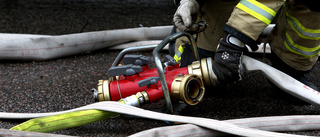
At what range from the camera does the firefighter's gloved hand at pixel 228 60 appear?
162 centimetres

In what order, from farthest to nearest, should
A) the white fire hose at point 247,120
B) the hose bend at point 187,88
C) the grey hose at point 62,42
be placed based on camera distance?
1. the grey hose at point 62,42
2. the hose bend at point 187,88
3. the white fire hose at point 247,120

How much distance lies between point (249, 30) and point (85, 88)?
3.48ft

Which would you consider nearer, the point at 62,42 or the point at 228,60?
the point at 228,60

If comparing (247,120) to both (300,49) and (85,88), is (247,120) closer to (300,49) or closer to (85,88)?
(300,49)

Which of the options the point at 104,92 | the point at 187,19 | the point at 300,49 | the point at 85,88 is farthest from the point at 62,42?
the point at 300,49

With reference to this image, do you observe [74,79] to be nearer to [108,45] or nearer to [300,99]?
[108,45]

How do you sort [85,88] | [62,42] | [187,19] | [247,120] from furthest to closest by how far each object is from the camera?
1. [62,42]
2. [85,88]
3. [187,19]
4. [247,120]

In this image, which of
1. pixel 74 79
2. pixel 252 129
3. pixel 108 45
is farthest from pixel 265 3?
pixel 108 45

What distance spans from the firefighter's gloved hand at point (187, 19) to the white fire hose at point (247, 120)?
277mm

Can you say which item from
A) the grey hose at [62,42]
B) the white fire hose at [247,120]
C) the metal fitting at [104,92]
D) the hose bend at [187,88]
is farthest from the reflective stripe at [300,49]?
the grey hose at [62,42]

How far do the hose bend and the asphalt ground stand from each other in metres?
0.16

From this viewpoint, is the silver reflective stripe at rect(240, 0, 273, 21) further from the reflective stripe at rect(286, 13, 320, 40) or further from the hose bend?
the hose bend

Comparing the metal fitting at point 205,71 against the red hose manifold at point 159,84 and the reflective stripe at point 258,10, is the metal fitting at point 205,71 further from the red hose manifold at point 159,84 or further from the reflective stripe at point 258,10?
the reflective stripe at point 258,10

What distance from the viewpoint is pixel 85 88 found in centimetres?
212
